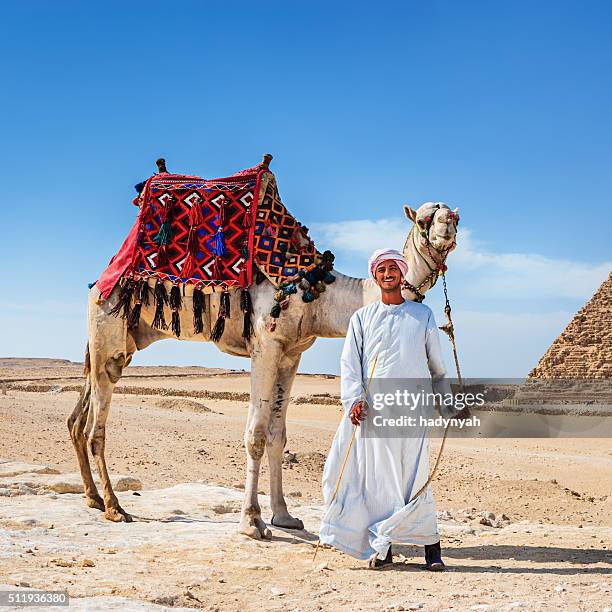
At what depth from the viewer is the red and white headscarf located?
592cm

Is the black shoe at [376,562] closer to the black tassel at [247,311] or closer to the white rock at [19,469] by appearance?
the black tassel at [247,311]

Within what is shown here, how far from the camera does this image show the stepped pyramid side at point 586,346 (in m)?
61.0

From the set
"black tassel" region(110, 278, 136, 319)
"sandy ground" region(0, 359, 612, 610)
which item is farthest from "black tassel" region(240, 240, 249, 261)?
"sandy ground" region(0, 359, 612, 610)

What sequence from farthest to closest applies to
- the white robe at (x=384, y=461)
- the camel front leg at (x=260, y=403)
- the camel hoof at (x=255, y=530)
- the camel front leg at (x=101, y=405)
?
1. the camel front leg at (x=101, y=405)
2. the camel front leg at (x=260, y=403)
3. the camel hoof at (x=255, y=530)
4. the white robe at (x=384, y=461)

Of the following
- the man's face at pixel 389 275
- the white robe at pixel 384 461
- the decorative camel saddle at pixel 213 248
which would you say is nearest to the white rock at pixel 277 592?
the white robe at pixel 384 461

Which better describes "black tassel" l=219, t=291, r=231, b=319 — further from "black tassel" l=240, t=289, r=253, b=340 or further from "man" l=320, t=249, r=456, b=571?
"man" l=320, t=249, r=456, b=571

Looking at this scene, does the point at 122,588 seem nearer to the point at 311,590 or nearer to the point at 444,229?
the point at 311,590

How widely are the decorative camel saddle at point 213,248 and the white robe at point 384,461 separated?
4.02ft

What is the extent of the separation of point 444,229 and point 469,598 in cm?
281

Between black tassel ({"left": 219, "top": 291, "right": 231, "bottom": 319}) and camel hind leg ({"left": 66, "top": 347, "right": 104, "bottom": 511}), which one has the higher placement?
black tassel ({"left": 219, "top": 291, "right": 231, "bottom": 319})

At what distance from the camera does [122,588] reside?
5.05 meters

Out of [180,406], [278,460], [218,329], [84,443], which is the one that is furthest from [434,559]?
[180,406]

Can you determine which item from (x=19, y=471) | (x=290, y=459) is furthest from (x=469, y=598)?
(x=290, y=459)

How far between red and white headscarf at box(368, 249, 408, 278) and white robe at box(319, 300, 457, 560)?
0.88ft
